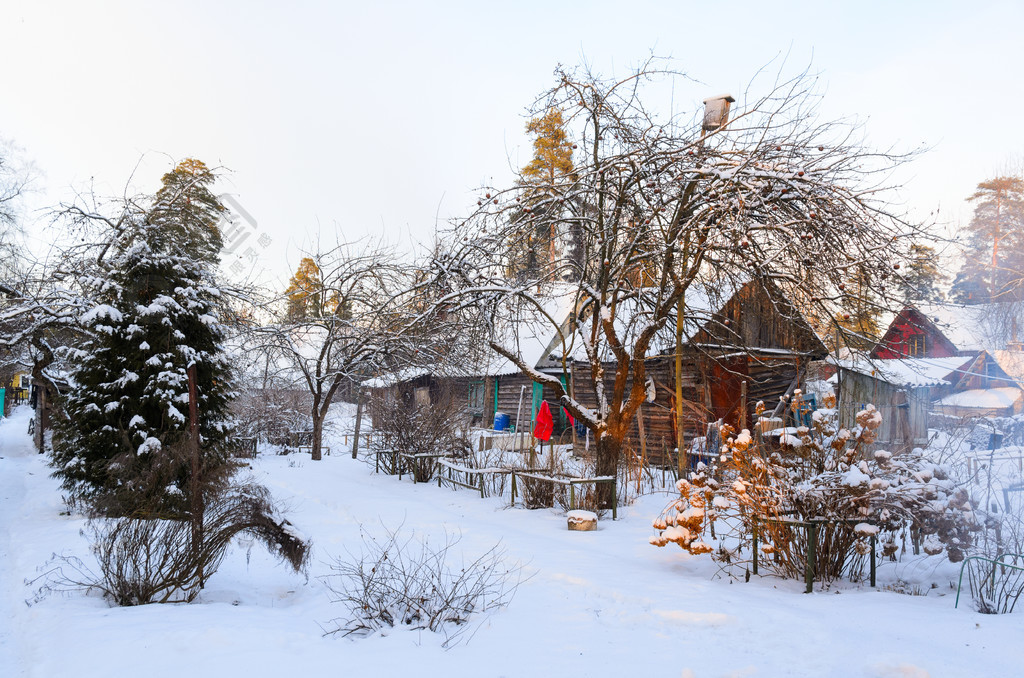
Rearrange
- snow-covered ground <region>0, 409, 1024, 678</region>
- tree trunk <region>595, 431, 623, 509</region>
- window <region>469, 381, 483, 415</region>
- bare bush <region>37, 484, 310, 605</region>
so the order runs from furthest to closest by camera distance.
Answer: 1. window <region>469, 381, 483, 415</region>
2. tree trunk <region>595, 431, 623, 509</region>
3. bare bush <region>37, 484, 310, 605</region>
4. snow-covered ground <region>0, 409, 1024, 678</region>

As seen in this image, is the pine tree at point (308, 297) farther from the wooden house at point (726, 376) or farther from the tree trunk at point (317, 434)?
the wooden house at point (726, 376)

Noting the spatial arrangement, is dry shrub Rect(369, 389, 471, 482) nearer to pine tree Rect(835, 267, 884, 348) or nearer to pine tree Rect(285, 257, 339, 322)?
pine tree Rect(285, 257, 339, 322)

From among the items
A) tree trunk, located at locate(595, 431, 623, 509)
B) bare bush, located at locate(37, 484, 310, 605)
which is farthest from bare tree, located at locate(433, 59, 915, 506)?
bare bush, located at locate(37, 484, 310, 605)

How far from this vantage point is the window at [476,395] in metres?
29.4

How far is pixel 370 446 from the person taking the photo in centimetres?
2050

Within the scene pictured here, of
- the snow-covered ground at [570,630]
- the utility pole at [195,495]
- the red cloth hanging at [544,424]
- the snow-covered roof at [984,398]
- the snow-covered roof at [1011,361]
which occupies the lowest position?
the snow-covered ground at [570,630]

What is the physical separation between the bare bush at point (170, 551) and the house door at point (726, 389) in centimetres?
1258

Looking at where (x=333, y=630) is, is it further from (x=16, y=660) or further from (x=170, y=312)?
(x=170, y=312)

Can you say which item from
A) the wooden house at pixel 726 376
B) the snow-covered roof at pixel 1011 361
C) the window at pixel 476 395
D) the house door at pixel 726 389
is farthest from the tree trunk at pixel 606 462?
the snow-covered roof at pixel 1011 361

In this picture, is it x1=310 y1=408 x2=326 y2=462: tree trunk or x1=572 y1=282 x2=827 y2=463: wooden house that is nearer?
x1=572 y1=282 x2=827 y2=463: wooden house

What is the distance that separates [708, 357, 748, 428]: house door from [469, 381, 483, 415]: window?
1349 centimetres

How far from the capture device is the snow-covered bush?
6410mm

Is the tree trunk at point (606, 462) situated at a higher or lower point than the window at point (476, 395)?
lower

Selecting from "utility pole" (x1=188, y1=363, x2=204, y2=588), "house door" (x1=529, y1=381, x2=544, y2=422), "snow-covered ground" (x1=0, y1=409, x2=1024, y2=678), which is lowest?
"snow-covered ground" (x1=0, y1=409, x2=1024, y2=678)
